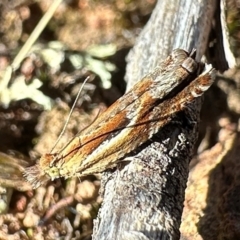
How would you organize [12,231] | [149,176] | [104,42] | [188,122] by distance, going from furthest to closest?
[104,42]
[12,231]
[188,122]
[149,176]

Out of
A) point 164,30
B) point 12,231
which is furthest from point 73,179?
point 164,30

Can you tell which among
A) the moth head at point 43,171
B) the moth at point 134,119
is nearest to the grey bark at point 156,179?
the moth at point 134,119

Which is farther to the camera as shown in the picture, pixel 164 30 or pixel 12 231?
pixel 164 30

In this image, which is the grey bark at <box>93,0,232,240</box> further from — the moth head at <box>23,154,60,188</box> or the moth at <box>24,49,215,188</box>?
the moth head at <box>23,154,60,188</box>

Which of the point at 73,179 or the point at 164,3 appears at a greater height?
the point at 164,3

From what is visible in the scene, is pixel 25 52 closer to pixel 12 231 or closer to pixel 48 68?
pixel 48 68

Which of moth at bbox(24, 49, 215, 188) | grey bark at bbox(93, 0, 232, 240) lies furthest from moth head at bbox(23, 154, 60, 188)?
grey bark at bbox(93, 0, 232, 240)

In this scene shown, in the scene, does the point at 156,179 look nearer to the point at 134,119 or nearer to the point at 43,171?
the point at 134,119

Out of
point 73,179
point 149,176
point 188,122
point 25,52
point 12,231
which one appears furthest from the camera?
point 25,52

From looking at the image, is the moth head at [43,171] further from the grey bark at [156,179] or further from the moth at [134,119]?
the grey bark at [156,179]
